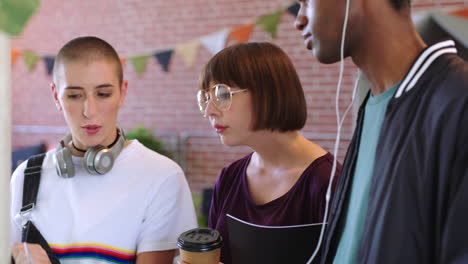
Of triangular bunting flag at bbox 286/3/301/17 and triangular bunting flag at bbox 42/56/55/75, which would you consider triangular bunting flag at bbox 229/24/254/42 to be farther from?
triangular bunting flag at bbox 42/56/55/75

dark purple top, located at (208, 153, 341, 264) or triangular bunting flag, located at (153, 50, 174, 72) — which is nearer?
dark purple top, located at (208, 153, 341, 264)

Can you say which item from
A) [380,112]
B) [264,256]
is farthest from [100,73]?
[380,112]

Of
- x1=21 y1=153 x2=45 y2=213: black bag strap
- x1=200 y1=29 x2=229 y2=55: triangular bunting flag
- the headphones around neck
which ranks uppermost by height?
x1=200 y1=29 x2=229 y2=55: triangular bunting flag

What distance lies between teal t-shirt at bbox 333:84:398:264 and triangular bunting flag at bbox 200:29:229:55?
3.53 metres

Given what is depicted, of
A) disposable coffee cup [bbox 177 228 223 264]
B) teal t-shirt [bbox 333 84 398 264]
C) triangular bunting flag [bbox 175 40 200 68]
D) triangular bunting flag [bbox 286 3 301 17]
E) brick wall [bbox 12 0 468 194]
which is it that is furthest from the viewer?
triangular bunting flag [bbox 175 40 200 68]

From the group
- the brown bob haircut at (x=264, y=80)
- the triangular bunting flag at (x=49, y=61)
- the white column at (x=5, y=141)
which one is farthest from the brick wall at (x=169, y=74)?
the white column at (x=5, y=141)

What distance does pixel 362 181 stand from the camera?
3.29 ft

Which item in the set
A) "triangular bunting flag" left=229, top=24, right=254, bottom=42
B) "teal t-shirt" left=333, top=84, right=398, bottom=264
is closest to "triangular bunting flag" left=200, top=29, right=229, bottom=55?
"triangular bunting flag" left=229, top=24, right=254, bottom=42

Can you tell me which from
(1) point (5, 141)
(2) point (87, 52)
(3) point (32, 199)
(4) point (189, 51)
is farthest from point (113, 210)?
(4) point (189, 51)

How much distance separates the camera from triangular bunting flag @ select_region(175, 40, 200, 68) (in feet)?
16.0

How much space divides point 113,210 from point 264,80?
678mm

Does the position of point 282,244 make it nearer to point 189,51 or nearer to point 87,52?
point 87,52

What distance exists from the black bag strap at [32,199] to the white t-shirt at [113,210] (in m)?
0.03

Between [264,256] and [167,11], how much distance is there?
4.34 meters
